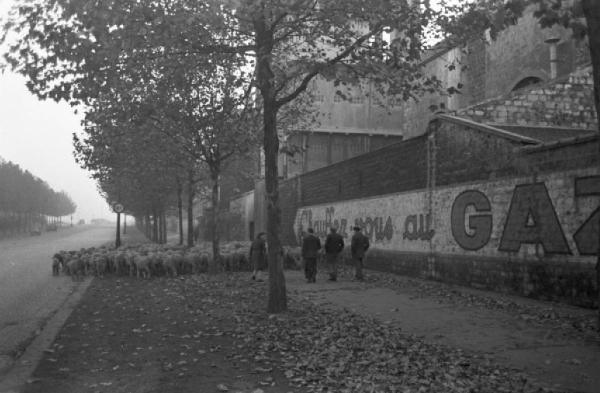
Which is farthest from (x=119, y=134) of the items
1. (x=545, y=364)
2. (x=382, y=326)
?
(x=545, y=364)

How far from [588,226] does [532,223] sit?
159 cm

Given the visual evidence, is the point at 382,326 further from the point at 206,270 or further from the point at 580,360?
the point at 206,270

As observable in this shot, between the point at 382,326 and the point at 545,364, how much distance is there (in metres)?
2.99

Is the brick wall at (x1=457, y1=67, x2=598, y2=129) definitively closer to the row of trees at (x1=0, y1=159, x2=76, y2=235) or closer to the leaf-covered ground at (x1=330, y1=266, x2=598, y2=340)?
the leaf-covered ground at (x1=330, y1=266, x2=598, y2=340)

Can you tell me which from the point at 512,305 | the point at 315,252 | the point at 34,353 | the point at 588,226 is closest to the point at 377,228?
the point at 315,252

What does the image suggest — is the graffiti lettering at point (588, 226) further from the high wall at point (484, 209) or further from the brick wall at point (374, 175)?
the brick wall at point (374, 175)

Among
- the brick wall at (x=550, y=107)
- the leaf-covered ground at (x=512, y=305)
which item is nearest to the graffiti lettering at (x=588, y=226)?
the leaf-covered ground at (x=512, y=305)

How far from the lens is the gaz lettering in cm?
1048

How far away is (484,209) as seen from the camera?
1362cm

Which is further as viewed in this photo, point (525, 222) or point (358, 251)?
point (358, 251)

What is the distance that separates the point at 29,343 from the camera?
837 centimetres

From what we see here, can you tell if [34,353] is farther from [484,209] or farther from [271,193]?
[484,209]

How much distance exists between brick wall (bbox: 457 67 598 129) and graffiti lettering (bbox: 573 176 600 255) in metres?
5.42

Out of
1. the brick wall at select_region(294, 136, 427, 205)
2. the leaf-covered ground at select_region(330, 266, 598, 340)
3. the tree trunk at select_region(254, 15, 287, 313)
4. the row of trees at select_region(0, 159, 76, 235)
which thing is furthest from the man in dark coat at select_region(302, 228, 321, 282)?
the row of trees at select_region(0, 159, 76, 235)
